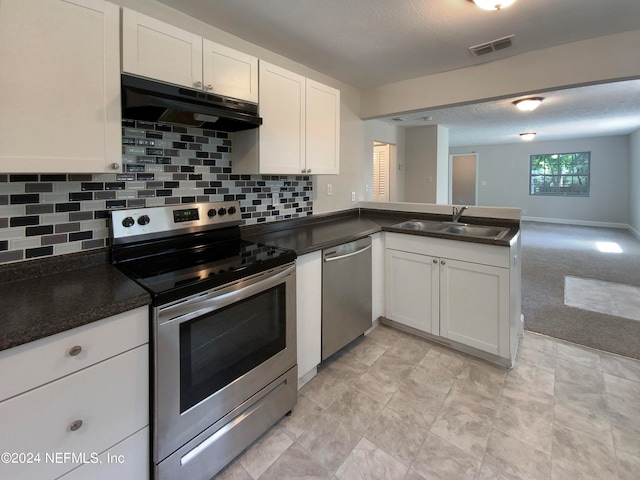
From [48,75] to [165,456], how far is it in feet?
4.97

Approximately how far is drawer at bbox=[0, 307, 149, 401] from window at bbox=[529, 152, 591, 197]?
10661 millimetres

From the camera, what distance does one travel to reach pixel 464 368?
7.46 ft

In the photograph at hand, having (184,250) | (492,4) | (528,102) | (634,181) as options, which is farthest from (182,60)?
(634,181)

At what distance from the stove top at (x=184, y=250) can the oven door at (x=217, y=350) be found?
54mm

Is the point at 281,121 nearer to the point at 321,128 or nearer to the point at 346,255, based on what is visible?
the point at 321,128

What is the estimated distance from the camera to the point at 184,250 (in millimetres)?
1843

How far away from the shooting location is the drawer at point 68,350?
90 cm

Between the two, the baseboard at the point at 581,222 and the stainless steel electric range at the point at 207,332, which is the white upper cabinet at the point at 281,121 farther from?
the baseboard at the point at 581,222

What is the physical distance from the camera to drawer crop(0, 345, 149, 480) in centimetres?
92

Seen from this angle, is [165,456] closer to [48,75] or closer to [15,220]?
[15,220]

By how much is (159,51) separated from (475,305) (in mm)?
2481

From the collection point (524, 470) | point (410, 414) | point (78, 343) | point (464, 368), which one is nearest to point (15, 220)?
point (78, 343)

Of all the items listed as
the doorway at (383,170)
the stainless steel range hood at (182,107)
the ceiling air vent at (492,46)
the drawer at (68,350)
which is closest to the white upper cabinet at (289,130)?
the stainless steel range hood at (182,107)

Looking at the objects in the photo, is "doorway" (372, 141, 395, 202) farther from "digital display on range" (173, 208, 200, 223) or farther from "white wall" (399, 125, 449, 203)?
"digital display on range" (173, 208, 200, 223)
